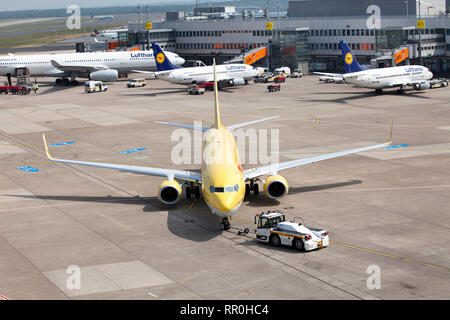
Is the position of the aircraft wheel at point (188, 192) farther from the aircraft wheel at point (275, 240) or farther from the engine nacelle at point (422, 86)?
the engine nacelle at point (422, 86)

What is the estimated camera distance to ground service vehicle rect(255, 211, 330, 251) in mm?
39531

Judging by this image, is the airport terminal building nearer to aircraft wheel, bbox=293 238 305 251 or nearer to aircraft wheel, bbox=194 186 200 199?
aircraft wheel, bbox=194 186 200 199

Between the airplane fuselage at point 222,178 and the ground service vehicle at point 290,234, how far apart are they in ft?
7.91

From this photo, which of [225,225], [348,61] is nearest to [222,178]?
[225,225]

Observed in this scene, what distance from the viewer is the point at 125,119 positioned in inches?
3809

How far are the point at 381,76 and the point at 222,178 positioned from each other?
7278 cm

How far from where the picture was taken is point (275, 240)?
40.9 m

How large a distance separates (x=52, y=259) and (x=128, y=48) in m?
145

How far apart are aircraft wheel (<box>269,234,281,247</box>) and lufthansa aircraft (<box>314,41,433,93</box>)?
236ft

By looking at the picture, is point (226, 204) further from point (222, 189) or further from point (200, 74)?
point (200, 74)

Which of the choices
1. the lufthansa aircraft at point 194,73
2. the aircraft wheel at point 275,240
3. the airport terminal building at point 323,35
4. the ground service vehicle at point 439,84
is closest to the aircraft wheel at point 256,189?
the aircraft wheel at point 275,240

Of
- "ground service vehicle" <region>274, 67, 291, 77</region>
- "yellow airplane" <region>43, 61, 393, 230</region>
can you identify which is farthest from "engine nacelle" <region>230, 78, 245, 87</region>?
"yellow airplane" <region>43, 61, 393, 230</region>

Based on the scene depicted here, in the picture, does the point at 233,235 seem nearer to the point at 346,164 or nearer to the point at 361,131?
the point at 346,164

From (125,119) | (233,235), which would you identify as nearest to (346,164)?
(233,235)
